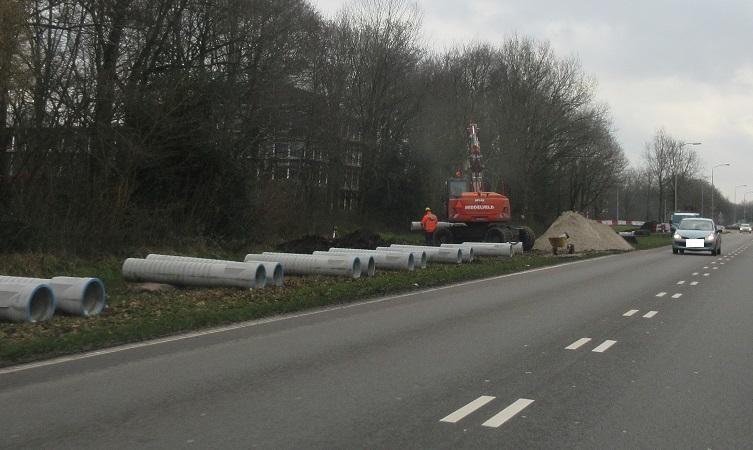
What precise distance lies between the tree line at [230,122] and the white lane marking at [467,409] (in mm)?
12970

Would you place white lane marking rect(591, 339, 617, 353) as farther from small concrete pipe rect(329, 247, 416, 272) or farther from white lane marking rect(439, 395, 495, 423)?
small concrete pipe rect(329, 247, 416, 272)

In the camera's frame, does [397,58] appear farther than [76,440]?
Yes

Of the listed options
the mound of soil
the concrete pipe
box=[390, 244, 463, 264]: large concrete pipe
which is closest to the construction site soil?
the mound of soil

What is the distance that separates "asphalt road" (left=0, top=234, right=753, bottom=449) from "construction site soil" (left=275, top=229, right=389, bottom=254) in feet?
47.8

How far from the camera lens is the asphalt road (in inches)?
226

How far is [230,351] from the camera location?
9.41 meters

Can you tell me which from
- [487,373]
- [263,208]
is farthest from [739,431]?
[263,208]

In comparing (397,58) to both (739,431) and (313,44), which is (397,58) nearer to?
(313,44)

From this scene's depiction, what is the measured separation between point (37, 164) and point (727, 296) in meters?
16.0

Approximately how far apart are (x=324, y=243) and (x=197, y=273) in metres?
13.1

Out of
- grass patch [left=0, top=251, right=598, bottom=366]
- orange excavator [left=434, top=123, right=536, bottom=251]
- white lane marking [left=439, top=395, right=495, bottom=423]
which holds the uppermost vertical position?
orange excavator [left=434, top=123, right=536, bottom=251]

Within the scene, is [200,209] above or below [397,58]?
below

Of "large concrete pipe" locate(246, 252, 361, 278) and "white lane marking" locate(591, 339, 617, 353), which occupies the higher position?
"large concrete pipe" locate(246, 252, 361, 278)

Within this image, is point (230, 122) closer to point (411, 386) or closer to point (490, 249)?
point (490, 249)
